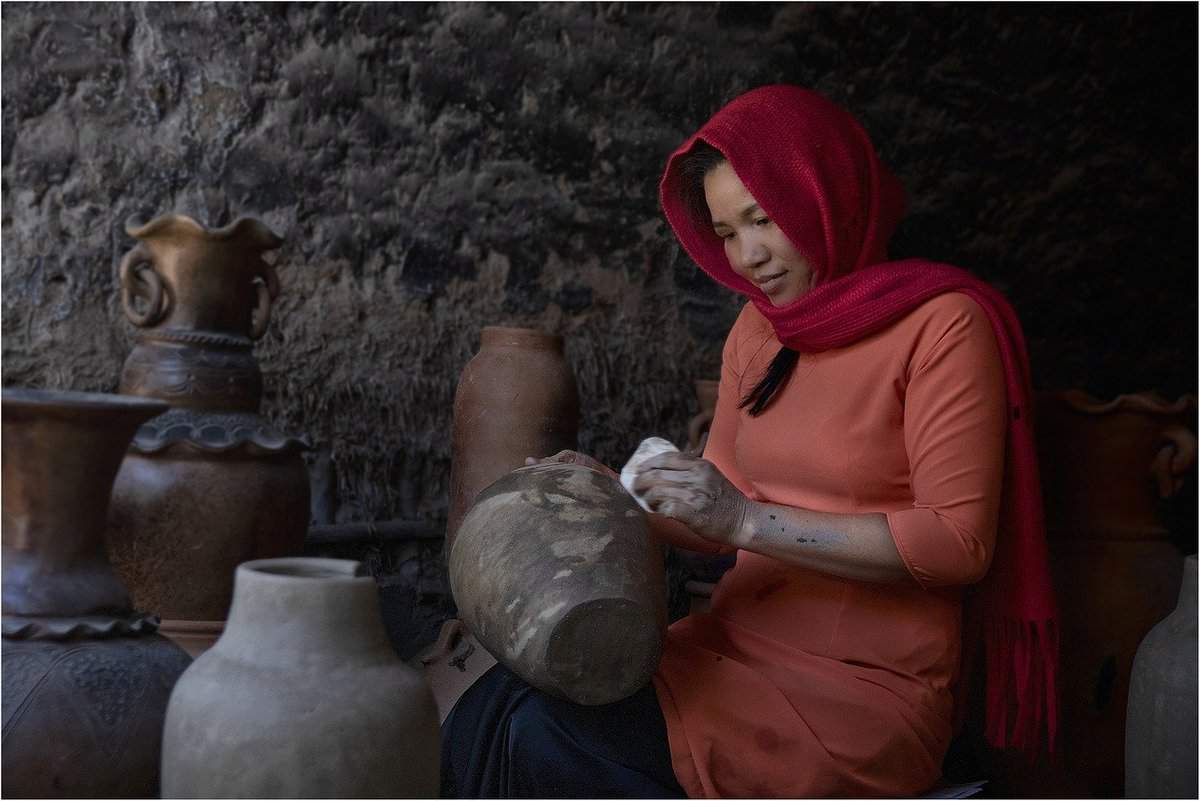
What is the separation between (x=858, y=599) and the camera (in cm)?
206

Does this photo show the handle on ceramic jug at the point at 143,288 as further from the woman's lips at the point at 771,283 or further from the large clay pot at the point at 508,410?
the woman's lips at the point at 771,283

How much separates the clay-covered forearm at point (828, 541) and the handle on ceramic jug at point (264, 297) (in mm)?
1390

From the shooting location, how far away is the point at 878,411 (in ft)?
6.74

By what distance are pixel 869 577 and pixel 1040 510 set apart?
350 mm

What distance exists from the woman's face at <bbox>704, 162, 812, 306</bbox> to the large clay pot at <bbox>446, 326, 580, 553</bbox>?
0.92 meters

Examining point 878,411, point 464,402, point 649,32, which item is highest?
point 649,32

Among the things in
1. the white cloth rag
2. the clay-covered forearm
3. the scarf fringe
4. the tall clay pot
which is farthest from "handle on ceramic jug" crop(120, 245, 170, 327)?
the scarf fringe

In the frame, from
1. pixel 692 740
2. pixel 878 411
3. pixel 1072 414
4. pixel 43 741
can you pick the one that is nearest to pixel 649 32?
pixel 1072 414

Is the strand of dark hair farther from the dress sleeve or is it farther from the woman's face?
the dress sleeve

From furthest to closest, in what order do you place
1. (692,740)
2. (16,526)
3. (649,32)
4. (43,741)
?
(649,32)
(692,740)
(16,526)
(43,741)

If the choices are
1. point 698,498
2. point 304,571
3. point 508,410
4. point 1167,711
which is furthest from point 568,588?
point 508,410

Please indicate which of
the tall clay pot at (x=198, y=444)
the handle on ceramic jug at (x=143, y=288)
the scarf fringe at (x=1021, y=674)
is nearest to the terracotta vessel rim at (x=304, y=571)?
the tall clay pot at (x=198, y=444)

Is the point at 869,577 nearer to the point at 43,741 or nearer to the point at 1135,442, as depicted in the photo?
the point at 43,741

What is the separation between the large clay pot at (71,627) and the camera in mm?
1634
